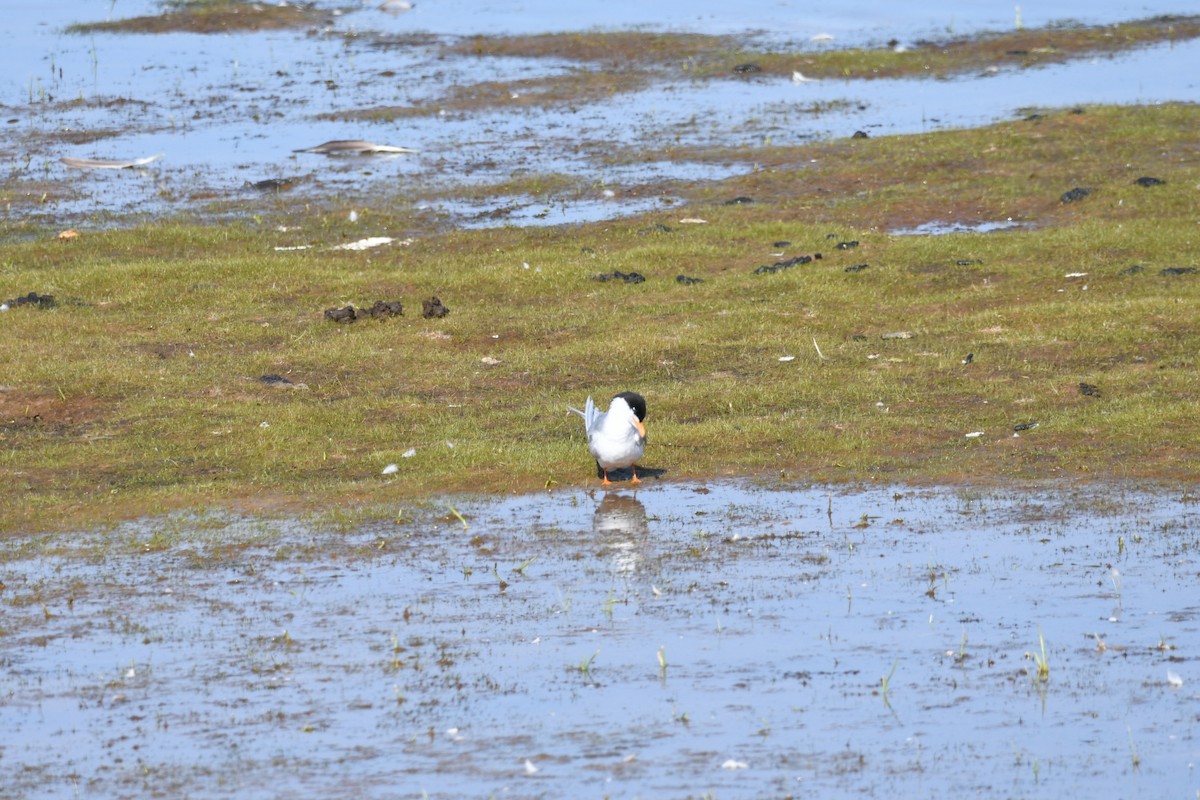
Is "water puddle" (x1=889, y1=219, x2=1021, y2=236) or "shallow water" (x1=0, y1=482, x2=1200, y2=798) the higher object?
"water puddle" (x1=889, y1=219, x2=1021, y2=236)

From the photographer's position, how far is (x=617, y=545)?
12531 mm

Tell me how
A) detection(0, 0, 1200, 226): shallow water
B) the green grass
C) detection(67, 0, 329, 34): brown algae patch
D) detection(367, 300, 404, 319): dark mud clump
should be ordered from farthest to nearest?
1. detection(67, 0, 329, 34): brown algae patch
2. detection(0, 0, 1200, 226): shallow water
3. detection(367, 300, 404, 319): dark mud clump
4. the green grass

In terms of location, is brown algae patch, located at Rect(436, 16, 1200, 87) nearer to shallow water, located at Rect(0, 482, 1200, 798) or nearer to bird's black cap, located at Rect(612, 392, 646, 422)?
bird's black cap, located at Rect(612, 392, 646, 422)

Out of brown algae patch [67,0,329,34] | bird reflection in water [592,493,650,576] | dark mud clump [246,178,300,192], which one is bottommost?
bird reflection in water [592,493,650,576]

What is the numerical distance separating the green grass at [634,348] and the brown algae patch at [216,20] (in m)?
24.2

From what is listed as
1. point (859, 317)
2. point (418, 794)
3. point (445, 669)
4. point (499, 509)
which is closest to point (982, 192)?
point (859, 317)

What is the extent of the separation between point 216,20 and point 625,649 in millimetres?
42436

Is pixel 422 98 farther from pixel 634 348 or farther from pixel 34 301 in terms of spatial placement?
pixel 634 348

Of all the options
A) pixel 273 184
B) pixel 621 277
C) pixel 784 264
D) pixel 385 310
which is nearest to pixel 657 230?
pixel 621 277

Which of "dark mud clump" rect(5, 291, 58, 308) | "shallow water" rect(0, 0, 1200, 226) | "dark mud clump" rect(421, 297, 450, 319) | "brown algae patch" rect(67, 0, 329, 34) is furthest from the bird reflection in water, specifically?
"brown algae patch" rect(67, 0, 329, 34)

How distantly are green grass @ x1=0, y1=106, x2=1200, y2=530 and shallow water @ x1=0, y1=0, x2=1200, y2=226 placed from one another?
2707 mm

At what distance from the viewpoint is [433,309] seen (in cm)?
1992

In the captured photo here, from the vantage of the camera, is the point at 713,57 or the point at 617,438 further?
the point at 713,57

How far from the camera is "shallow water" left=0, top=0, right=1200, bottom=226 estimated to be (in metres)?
28.9
